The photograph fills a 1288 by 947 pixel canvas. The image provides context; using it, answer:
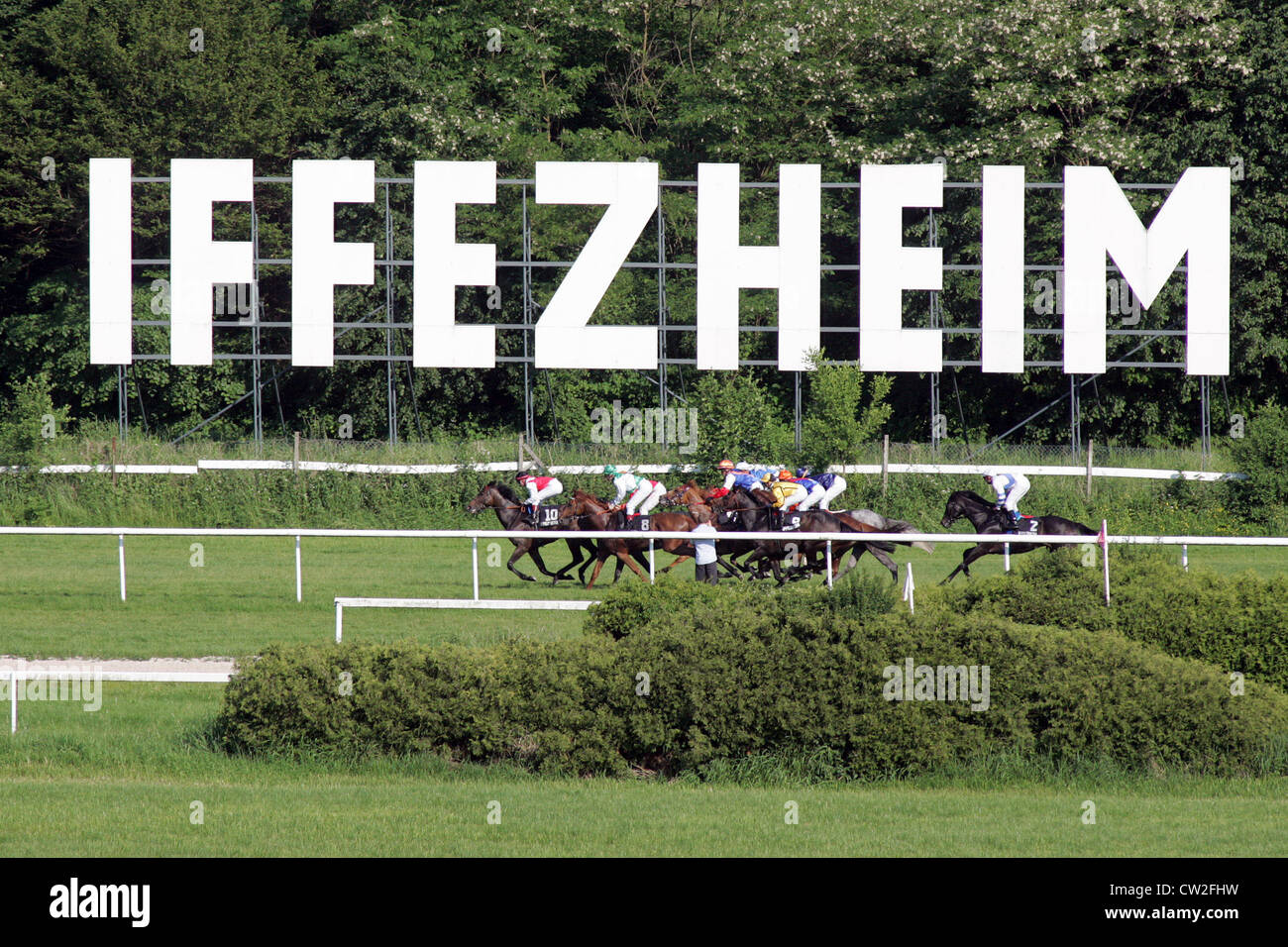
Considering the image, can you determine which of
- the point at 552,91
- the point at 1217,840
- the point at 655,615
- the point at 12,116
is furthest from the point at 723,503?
the point at 12,116

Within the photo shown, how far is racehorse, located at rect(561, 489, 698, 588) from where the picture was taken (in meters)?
16.0

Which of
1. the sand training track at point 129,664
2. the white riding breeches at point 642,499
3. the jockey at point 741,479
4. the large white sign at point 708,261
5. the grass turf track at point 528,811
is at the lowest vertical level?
the grass turf track at point 528,811

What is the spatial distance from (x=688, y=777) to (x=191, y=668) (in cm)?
465

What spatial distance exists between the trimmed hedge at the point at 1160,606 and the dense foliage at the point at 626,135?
1526 centimetres

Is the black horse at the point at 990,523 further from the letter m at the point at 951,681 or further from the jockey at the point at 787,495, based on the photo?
the letter m at the point at 951,681

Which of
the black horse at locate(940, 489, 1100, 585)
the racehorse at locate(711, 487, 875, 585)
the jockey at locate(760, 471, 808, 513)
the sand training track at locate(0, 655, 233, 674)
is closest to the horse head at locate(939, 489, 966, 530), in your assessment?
the black horse at locate(940, 489, 1100, 585)

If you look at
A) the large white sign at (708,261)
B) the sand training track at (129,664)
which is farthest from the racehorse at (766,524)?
the large white sign at (708,261)

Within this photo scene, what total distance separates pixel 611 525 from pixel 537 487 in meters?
1.28

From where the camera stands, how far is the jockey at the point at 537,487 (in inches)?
673

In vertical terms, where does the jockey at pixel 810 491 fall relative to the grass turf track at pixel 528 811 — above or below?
above

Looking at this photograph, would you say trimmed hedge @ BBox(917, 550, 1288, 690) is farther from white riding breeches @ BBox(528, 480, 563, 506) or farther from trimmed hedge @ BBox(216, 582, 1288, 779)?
white riding breeches @ BBox(528, 480, 563, 506)

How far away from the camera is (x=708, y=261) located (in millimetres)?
23688

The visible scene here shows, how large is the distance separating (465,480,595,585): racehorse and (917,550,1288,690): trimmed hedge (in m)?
6.04

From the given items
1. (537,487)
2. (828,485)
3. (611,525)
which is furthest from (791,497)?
(537,487)
